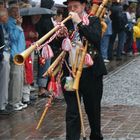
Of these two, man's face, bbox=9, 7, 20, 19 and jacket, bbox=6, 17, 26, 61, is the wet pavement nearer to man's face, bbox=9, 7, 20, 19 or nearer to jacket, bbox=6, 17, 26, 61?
jacket, bbox=6, 17, 26, 61

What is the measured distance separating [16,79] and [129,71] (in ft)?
19.4

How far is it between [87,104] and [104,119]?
2443mm

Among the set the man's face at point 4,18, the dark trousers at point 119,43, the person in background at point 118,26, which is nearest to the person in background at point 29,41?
the man's face at point 4,18

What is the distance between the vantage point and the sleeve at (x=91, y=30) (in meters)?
5.93

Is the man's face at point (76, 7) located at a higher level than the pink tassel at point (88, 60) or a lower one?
higher

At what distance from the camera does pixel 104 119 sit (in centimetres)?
876

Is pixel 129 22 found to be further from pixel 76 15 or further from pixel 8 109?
pixel 76 15

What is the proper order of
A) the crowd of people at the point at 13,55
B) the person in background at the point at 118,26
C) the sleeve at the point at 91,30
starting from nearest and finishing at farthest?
the sleeve at the point at 91,30 → the crowd of people at the point at 13,55 → the person in background at the point at 118,26

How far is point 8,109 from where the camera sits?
31.1 feet

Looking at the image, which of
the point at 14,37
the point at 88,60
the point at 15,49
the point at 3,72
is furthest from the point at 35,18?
the point at 88,60

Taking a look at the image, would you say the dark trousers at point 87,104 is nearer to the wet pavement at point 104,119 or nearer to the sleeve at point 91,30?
the sleeve at point 91,30

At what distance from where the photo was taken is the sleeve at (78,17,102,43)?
5926 millimetres

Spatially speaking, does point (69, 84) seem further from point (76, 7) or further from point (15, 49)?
point (15, 49)

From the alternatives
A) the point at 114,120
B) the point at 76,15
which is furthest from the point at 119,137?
the point at 76,15
